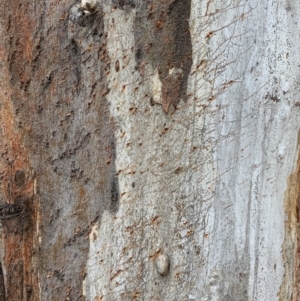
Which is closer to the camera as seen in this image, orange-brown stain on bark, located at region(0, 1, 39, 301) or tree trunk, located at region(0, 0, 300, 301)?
tree trunk, located at region(0, 0, 300, 301)

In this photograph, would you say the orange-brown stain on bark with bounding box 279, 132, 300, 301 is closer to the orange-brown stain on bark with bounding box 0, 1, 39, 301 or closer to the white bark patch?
the white bark patch

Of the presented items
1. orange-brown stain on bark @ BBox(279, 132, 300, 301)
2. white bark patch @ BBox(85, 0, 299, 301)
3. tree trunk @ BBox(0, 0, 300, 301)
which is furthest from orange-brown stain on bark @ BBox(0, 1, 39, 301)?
orange-brown stain on bark @ BBox(279, 132, 300, 301)

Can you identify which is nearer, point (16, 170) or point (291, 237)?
point (291, 237)

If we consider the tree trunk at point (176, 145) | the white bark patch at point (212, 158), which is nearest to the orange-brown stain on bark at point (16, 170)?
the tree trunk at point (176, 145)

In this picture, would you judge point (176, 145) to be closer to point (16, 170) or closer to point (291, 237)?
point (291, 237)

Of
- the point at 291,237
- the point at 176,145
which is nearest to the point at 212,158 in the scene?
the point at 176,145

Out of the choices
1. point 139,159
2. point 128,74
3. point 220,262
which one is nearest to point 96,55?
point 128,74

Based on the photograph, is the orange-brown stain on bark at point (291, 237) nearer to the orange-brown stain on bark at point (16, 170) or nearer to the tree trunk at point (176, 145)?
the tree trunk at point (176, 145)
